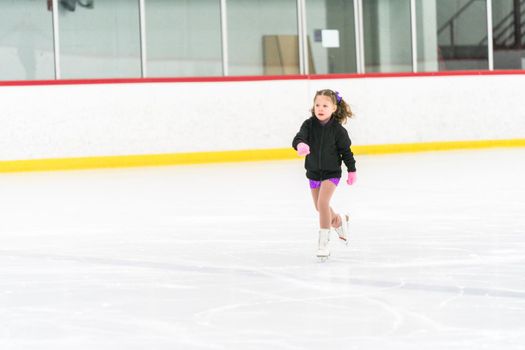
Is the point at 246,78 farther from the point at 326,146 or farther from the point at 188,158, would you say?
the point at 326,146

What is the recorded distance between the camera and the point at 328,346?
109 inches

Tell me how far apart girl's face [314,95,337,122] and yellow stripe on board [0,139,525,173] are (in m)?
7.88

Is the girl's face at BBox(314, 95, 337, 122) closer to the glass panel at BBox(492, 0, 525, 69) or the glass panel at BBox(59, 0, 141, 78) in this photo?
the glass panel at BBox(59, 0, 141, 78)

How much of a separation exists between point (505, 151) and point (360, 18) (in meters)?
2.69

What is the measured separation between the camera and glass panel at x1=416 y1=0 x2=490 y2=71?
14547mm

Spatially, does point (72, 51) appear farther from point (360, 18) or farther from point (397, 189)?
point (397, 189)

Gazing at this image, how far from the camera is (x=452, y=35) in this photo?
48.4 feet

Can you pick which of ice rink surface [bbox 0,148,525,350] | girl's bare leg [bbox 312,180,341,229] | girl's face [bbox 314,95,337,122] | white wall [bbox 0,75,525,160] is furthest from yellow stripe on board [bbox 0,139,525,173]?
girl's face [bbox 314,95,337,122]

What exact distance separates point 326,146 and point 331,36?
9.74 metres

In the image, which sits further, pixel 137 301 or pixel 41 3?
pixel 41 3

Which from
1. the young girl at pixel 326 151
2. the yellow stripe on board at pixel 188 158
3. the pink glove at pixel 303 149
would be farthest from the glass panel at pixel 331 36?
the pink glove at pixel 303 149

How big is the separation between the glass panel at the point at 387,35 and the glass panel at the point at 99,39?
3.29 m

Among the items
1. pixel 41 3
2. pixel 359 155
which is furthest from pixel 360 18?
pixel 41 3

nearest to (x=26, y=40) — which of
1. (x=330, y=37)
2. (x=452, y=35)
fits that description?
(x=330, y=37)
